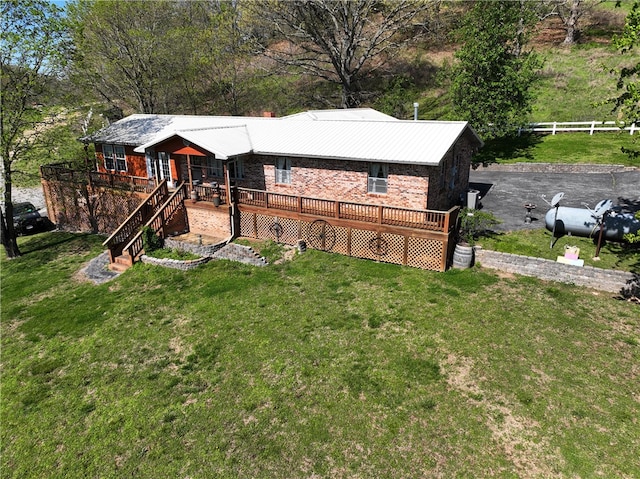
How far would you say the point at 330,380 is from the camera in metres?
10.6

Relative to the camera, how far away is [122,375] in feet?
38.8

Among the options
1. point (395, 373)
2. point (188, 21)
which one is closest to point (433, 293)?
point (395, 373)

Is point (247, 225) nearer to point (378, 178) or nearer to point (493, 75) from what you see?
point (378, 178)

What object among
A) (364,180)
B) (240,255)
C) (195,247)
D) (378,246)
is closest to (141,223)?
(195,247)

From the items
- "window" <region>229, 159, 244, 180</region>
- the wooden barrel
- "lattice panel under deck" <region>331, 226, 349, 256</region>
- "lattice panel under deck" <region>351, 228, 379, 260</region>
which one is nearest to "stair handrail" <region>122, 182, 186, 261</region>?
"window" <region>229, 159, 244, 180</region>

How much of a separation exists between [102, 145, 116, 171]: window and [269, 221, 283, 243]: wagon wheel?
46.4ft

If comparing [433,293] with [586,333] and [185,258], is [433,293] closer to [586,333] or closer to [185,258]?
[586,333]

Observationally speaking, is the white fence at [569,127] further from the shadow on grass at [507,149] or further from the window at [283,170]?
the window at [283,170]

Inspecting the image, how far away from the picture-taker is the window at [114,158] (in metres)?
26.0

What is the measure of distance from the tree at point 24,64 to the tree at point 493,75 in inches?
984

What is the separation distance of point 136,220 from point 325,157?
411 inches

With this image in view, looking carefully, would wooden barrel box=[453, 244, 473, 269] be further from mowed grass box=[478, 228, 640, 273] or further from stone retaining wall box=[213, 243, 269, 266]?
stone retaining wall box=[213, 243, 269, 266]

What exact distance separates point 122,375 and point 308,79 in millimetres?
48098

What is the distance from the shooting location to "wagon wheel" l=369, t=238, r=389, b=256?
54.4 ft
